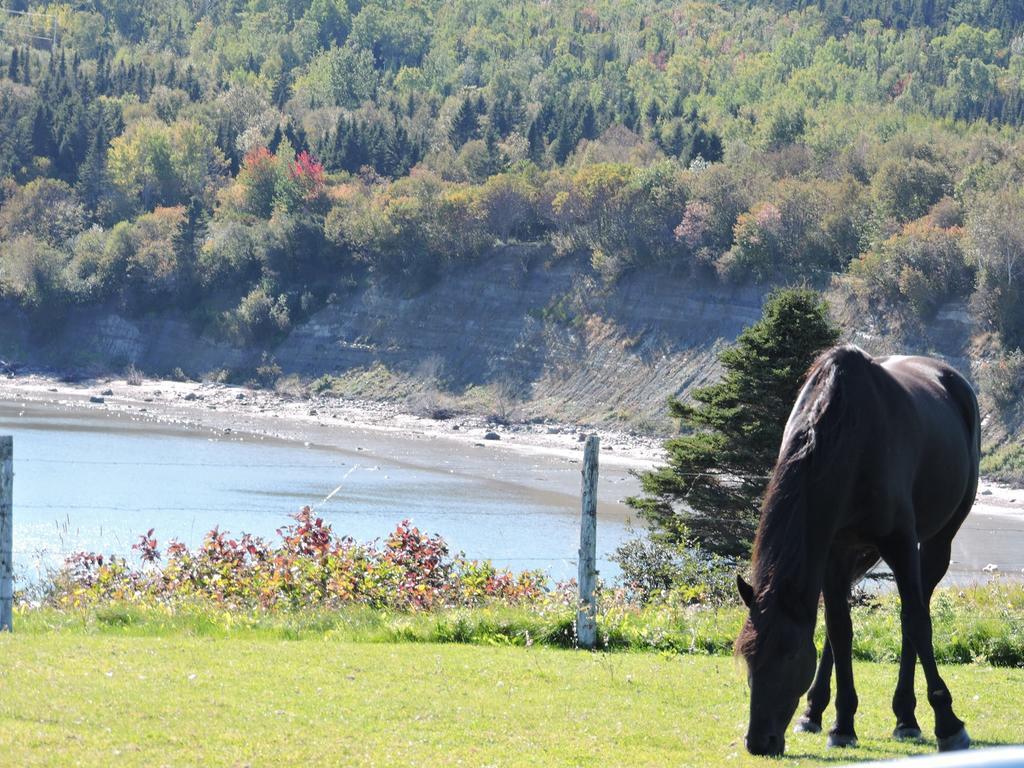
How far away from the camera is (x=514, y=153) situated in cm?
10156

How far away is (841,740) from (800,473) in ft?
5.76

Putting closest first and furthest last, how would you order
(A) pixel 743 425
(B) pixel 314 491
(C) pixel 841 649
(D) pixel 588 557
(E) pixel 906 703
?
(E) pixel 906 703, (C) pixel 841 649, (D) pixel 588 557, (A) pixel 743 425, (B) pixel 314 491

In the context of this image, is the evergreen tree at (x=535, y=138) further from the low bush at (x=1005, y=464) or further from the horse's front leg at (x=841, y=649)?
the horse's front leg at (x=841, y=649)

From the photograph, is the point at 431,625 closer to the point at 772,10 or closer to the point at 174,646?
the point at 174,646

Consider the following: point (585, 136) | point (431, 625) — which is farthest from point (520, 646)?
point (585, 136)

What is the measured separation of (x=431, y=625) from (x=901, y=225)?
5816cm

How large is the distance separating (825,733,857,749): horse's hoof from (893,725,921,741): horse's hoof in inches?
15.3

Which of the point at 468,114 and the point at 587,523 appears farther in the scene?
the point at 468,114

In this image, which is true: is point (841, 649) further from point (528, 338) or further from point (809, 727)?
point (528, 338)

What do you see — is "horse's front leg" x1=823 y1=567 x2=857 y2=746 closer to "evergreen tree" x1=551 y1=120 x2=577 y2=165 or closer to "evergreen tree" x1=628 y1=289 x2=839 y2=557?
"evergreen tree" x1=628 y1=289 x2=839 y2=557

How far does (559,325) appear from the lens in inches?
2938

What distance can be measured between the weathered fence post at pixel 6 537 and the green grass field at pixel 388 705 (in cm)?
36

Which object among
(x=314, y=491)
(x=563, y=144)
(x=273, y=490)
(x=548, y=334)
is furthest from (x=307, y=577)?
(x=563, y=144)

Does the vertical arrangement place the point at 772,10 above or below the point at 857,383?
above
